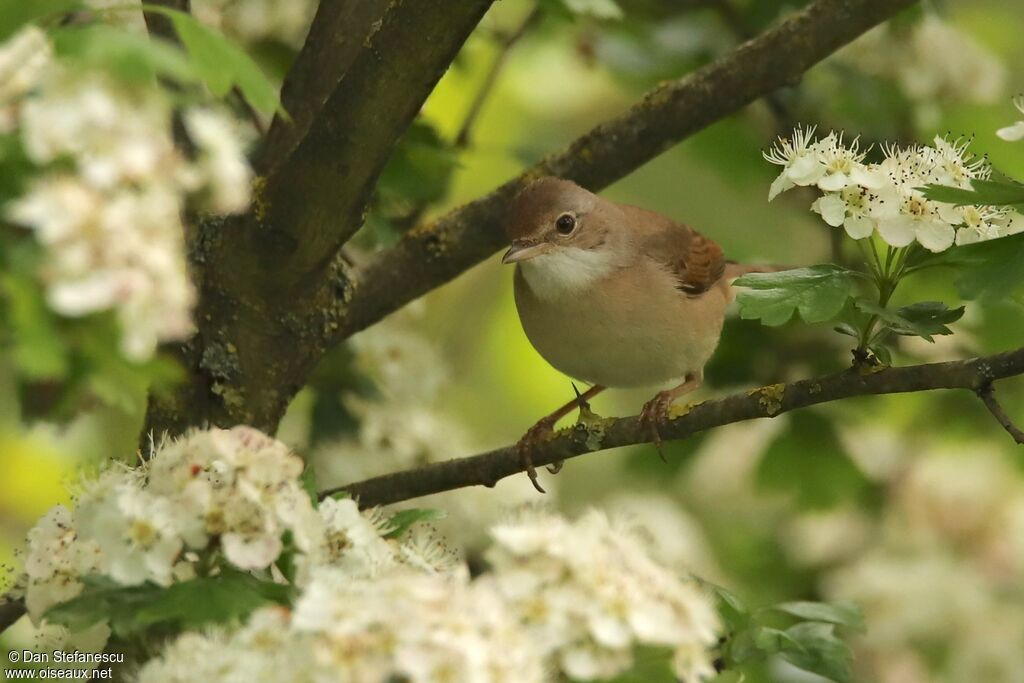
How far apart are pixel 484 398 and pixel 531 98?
1694 mm

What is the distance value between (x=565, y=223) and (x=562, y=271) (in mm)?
170

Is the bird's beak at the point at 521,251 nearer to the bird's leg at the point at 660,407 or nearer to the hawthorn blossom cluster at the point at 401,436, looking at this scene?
the bird's leg at the point at 660,407

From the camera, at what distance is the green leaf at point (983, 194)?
2525 mm

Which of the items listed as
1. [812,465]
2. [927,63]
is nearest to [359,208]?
[812,465]

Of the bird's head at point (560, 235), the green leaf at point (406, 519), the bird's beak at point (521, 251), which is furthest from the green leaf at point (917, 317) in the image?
the bird's beak at point (521, 251)

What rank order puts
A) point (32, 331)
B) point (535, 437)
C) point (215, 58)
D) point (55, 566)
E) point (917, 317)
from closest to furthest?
point (32, 331) → point (215, 58) → point (55, 566) → point (917, 317) → point (535, 437)

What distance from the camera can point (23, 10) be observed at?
207 cm

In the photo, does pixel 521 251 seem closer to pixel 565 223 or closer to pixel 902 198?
pixel 565 223

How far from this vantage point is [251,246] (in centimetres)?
335

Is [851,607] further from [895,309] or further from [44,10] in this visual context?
[44,10]

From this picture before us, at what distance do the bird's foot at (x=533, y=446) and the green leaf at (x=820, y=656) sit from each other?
2.99ft

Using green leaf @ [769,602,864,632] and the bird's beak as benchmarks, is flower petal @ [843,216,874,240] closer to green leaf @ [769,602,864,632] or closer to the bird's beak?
green leaf @ [769,602,864,632]

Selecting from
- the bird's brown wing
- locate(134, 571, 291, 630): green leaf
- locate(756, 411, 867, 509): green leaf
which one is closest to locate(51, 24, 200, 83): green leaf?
locate(134, 571, 291, 630): green leaf

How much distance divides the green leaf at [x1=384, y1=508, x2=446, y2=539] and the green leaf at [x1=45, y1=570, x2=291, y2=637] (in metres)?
0.41
